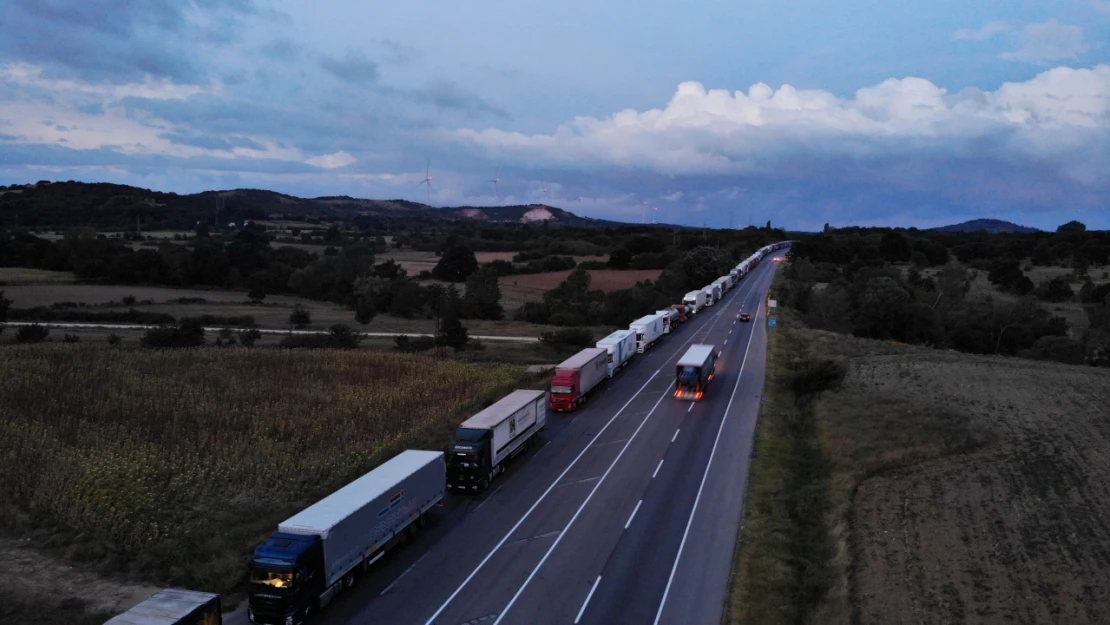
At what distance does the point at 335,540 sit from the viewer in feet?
71.8

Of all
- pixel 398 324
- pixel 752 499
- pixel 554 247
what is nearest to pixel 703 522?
pixel 752 499

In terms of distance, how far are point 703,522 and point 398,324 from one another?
239 feet

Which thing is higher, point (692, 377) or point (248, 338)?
point (692, 377)

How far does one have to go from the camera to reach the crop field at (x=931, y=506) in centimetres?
2169

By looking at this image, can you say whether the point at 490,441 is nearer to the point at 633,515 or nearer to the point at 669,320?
the point at 633,515

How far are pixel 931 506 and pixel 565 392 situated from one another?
72.1 ft

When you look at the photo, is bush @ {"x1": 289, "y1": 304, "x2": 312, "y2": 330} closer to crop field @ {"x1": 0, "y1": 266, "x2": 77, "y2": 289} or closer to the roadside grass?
crop field @ {"x1": 0, "y1": 266, "x2": 77, "y2": 289}


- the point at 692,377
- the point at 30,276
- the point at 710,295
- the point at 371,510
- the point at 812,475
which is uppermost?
the point at 30,276

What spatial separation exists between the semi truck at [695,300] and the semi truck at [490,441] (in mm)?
56584

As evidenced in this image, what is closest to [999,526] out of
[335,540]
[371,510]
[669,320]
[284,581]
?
[371,510]

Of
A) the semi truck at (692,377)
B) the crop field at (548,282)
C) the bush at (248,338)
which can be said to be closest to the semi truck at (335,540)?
the semi truck at (692,377)

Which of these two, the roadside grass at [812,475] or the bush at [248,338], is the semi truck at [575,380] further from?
the bush at [248,338]

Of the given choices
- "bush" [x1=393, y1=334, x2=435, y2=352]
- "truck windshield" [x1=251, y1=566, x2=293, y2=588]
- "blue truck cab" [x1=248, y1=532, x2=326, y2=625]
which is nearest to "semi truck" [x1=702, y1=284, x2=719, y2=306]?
"bush" [x1=393, y1=334, x2=435, y2=352]

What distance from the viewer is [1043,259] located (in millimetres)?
154125
